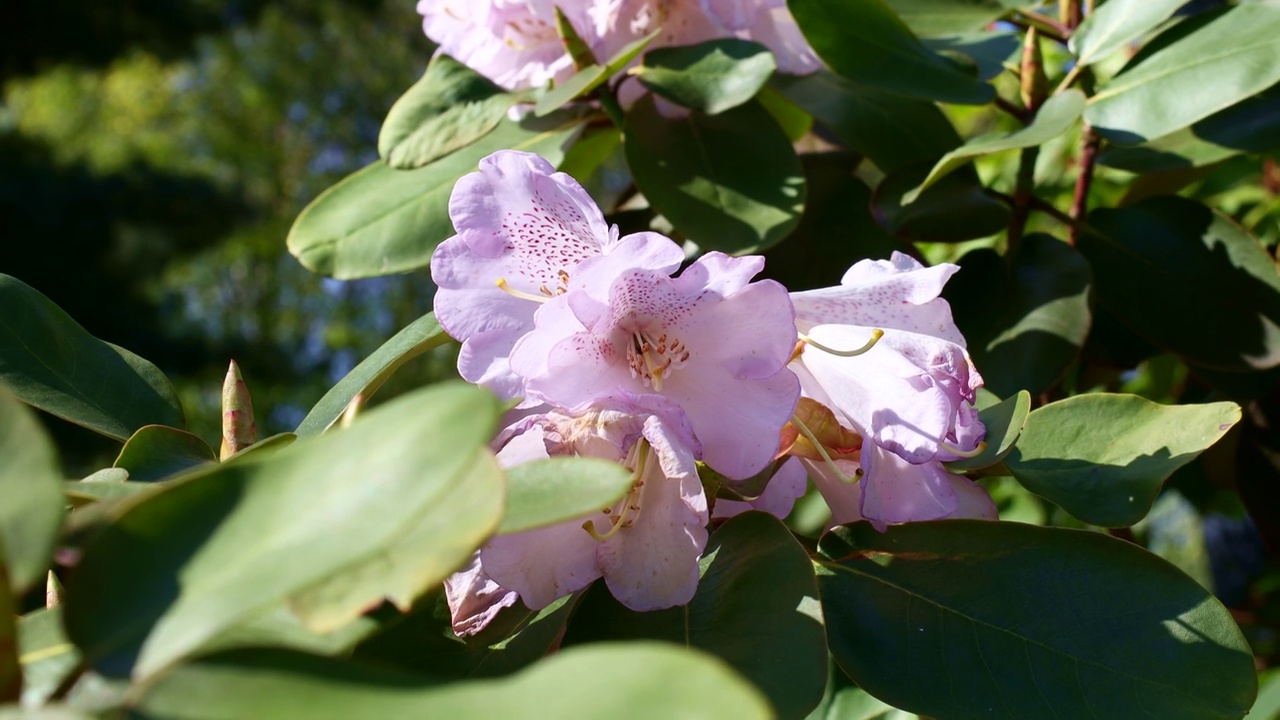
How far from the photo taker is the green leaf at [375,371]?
567 millimetres

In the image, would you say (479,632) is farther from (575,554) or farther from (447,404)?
(447,404)

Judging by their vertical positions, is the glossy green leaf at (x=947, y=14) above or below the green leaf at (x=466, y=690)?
below

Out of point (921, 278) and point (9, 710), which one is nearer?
point (9, 710)

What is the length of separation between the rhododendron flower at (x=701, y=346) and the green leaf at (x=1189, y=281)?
0.50m

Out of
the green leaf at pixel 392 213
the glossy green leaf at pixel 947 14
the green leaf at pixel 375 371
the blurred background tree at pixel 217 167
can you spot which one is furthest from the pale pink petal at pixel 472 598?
the blurred background tree at pixel 217 167

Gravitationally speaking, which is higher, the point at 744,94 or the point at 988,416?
the point at 744,94

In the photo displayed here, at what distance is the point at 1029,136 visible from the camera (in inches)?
28.1

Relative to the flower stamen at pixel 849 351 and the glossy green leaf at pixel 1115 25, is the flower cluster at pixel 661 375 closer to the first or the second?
the flower stamen at pixel 849 351

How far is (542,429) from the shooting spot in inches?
18.4

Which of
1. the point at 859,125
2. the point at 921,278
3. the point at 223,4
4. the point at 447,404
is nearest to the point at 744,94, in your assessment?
the point at 859,125

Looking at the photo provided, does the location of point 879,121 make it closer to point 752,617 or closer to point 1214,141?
point 1214,141

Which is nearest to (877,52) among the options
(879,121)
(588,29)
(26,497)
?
(879,121)

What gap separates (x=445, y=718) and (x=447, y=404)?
0.08 meters

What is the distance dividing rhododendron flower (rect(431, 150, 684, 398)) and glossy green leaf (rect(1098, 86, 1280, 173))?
543 millimetres
